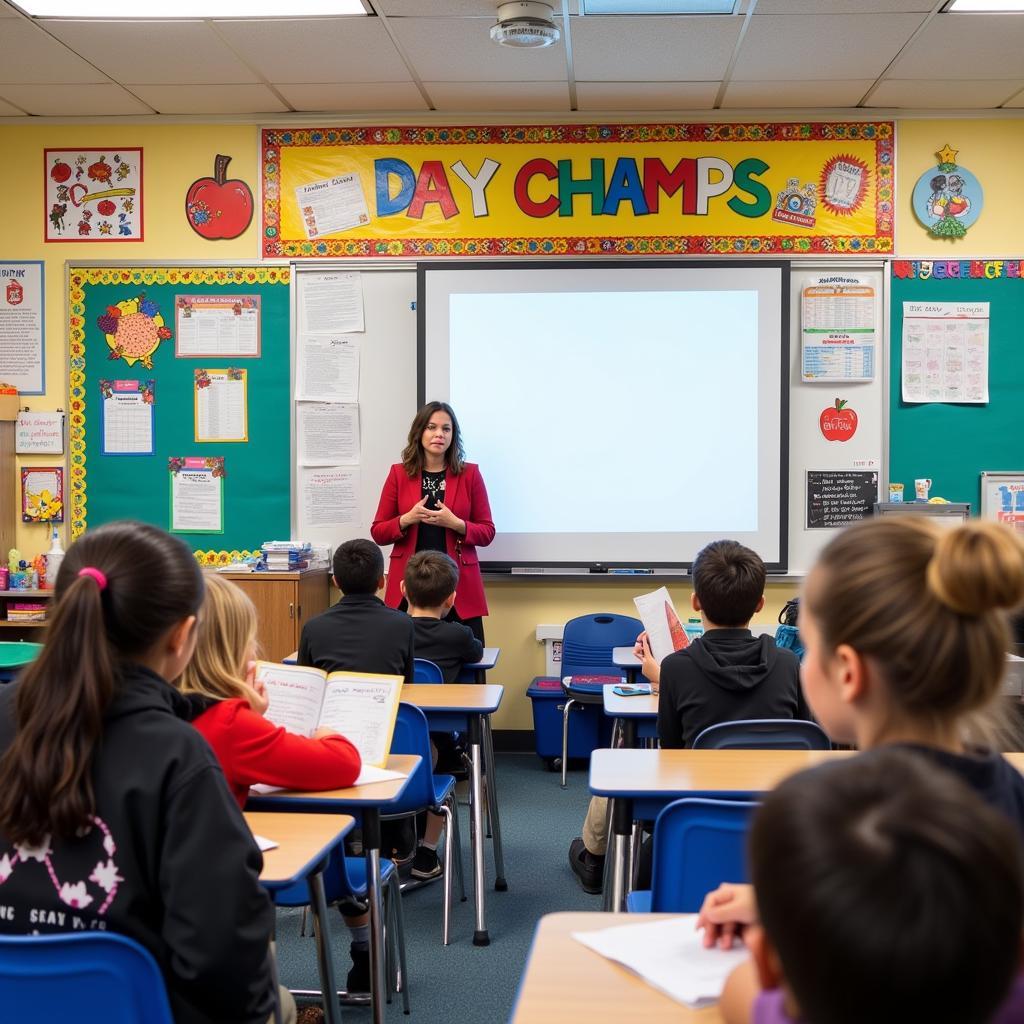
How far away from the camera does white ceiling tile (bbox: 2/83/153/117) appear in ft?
16.8

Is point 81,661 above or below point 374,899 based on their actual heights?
above

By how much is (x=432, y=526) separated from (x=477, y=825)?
7.04 feet


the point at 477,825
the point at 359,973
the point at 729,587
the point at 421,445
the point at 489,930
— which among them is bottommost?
the point at 489,930

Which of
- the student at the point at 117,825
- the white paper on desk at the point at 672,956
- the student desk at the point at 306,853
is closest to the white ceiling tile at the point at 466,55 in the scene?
the student desk at the point at 306,853

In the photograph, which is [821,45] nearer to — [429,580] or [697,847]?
[429,580]

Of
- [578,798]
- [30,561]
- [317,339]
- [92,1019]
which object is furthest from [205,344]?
[92,1019]

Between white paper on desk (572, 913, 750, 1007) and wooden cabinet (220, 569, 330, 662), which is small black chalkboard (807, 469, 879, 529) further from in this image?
white paper on desk (572, 913, 750, 1007)

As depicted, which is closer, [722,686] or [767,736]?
[767,736]

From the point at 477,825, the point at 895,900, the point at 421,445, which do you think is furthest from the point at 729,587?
the point at 421,445

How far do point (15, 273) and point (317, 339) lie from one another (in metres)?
1.58

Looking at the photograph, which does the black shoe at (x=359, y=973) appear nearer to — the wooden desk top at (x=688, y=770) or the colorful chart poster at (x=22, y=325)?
the wooden desk top at (x=688, y=770)

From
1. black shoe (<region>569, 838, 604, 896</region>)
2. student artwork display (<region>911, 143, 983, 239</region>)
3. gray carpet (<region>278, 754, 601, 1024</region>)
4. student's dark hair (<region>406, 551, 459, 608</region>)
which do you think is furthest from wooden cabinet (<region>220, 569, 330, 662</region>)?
student artwork display (<region>911, 143, 983, 239</region>)

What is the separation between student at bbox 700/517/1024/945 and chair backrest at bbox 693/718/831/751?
127 cm

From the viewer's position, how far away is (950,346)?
5336mm
